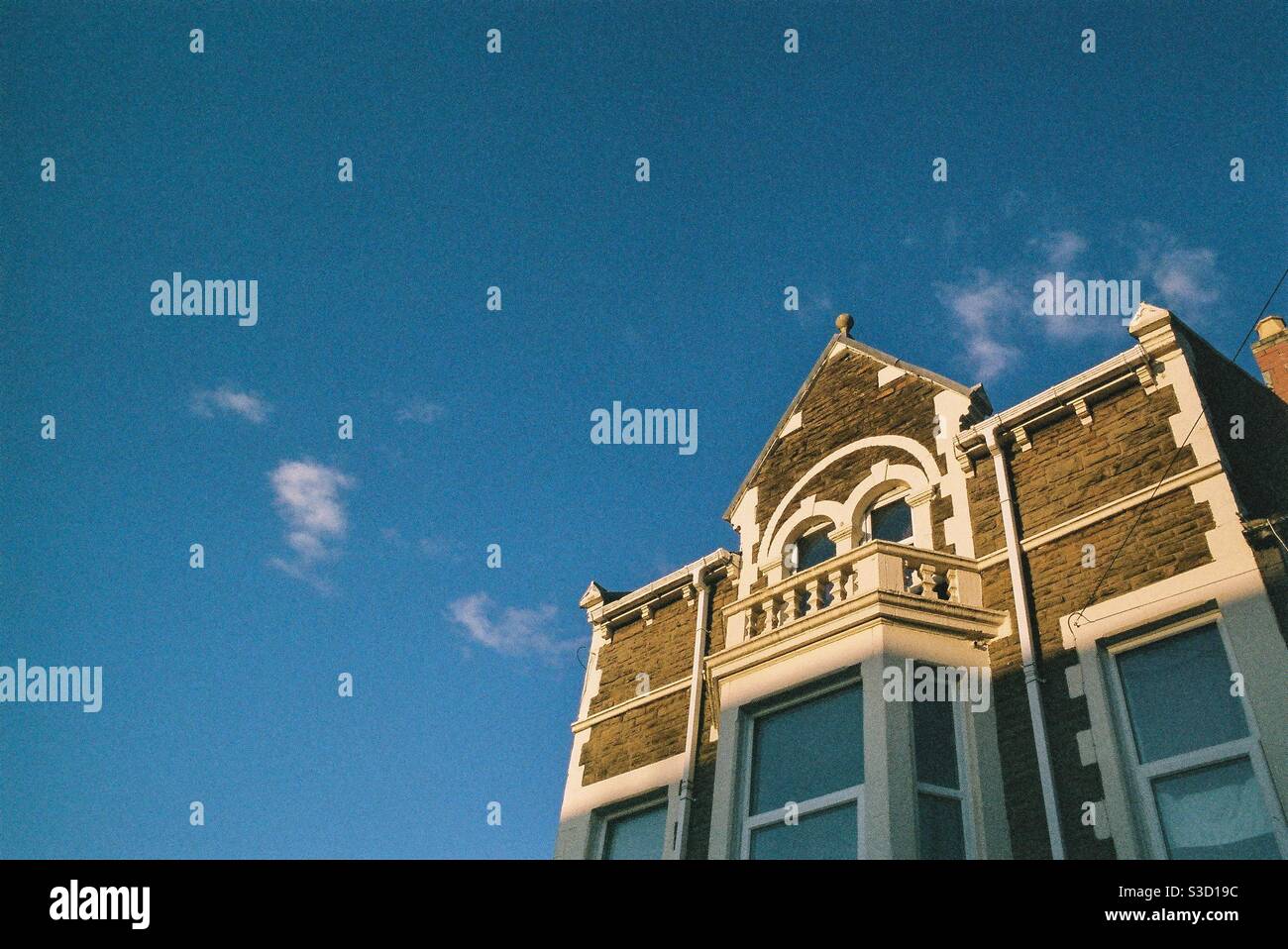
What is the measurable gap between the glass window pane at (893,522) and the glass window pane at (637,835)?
3784 millimetres

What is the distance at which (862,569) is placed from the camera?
33.1 ft

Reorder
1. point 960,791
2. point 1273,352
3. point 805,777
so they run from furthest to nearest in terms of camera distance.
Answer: point 1273,352 → point 805,777 → point 960,791

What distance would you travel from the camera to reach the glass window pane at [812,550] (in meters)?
12.3

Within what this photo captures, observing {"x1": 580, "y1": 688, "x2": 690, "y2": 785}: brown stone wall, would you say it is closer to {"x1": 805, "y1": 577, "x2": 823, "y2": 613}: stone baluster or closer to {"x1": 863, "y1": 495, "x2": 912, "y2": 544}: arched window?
{"x1": 805, "y1": 577, "x2": 823, "y2": 613}: stone baluster

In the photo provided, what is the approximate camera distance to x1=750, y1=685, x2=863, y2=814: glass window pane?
9.41 metres

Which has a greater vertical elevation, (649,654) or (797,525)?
(797,525)

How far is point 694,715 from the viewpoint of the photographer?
11.7 metres

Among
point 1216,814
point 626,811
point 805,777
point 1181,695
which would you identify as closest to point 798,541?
point 805,777

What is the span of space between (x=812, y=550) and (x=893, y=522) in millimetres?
1111

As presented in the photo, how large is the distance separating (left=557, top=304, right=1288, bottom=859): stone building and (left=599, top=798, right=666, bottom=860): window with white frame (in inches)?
1.8

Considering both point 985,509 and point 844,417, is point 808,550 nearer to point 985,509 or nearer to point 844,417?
point 844,417

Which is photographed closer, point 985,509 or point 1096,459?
point 1096,459
